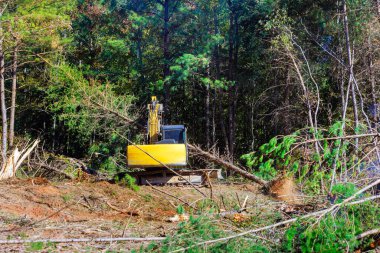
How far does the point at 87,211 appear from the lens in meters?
10.3

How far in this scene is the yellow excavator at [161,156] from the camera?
13.3 m

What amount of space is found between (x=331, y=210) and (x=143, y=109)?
17727 millimetres

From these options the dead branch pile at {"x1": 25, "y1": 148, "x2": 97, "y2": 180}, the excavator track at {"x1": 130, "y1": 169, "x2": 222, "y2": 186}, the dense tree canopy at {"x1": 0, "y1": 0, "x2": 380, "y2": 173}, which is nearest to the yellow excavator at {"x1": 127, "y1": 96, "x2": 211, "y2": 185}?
the excavator track at {"x1": 130, "y1": 169, "x2": 222, "y2": 186}

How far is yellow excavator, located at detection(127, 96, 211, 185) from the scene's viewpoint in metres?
13.3

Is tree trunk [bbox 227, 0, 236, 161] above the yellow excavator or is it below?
above

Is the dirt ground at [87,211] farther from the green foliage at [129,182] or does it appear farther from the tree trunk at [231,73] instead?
the tree trunk at [231,73]

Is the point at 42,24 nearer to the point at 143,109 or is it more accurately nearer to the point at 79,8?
the point at 143,109

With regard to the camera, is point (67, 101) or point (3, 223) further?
point (67, 101)

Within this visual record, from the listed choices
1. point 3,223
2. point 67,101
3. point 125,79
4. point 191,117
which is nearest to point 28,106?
point 67,101

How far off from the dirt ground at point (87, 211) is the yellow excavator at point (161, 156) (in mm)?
515

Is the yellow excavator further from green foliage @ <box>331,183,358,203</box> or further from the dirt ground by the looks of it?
green foliage @ <box>331,183,358,203</box>

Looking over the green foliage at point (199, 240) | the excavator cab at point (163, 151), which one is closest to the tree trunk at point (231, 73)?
the excavator cab at point (163, 151)

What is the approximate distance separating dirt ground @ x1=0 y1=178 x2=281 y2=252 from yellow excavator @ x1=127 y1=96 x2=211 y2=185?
1.69 ft

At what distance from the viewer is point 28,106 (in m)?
25.0
